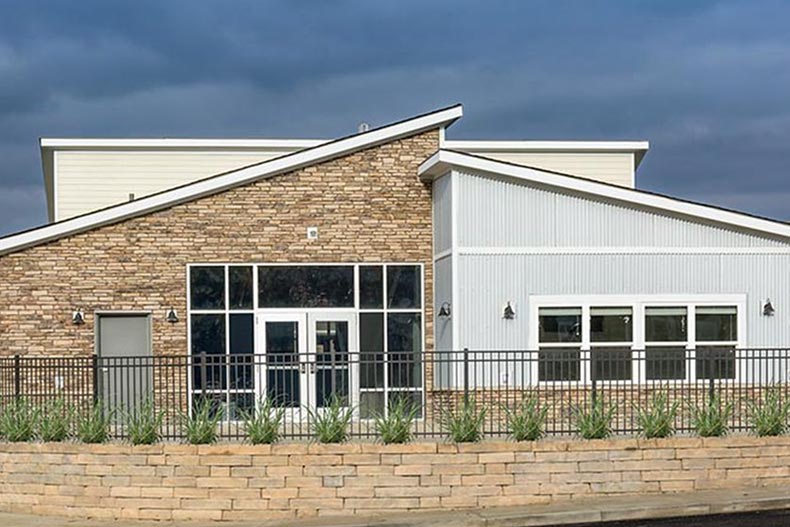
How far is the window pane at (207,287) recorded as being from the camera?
2312cm

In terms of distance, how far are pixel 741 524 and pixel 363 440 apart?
5.19 meters

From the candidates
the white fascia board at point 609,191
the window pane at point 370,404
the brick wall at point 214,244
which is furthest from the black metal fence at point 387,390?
the white fascia board at point 609,191

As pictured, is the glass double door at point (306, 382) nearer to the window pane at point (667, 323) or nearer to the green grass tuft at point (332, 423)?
the green grass tuft at point (332, 423)

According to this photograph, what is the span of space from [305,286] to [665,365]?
25.8ft

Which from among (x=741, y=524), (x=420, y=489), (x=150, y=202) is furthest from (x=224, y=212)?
(x=741, y=524)

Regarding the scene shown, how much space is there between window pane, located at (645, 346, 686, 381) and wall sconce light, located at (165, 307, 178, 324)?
944 cm

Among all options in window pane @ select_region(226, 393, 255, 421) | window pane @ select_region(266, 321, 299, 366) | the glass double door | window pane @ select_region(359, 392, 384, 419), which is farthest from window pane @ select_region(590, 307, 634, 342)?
window pane @ select_region(226, 393, 255, 421)

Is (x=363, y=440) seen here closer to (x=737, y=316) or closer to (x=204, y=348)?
(x=204, y=348)

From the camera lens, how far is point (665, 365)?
1892cm

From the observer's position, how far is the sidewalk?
14.8 meters

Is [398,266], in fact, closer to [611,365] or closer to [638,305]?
[638,305]

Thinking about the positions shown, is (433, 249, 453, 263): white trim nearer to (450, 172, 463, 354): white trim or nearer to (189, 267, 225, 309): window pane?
(450, 172, 463, 354): white trim

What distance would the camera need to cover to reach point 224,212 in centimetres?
2312

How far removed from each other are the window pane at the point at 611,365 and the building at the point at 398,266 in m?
2.48
